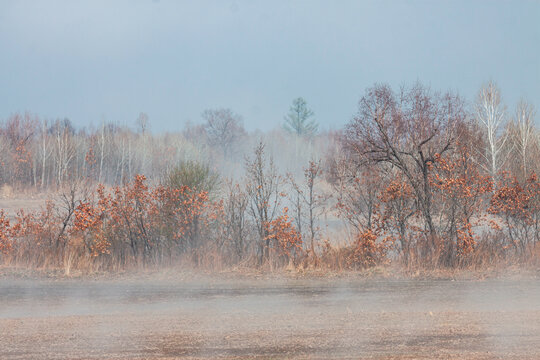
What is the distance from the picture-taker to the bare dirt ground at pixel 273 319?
7785mm

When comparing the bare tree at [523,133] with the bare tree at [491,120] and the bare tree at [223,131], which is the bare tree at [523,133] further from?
the bare tree at [223,131]

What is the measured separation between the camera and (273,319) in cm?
966

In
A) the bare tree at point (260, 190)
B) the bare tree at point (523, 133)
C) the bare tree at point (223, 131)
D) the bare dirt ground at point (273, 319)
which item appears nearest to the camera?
the bare dirt ground at point (273, 319)

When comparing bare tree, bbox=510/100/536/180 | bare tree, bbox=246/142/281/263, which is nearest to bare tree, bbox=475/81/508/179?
bare tree, bbox=510/100/536/180

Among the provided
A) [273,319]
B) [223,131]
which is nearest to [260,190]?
[273,319]

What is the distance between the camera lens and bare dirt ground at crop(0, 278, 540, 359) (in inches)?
307

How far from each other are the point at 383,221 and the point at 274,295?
481cm

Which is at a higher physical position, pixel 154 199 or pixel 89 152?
pixel 89 152

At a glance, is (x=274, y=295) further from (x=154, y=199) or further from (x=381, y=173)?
(x=381, y=173)

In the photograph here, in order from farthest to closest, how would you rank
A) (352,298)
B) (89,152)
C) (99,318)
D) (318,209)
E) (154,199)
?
(89,152) → (318,209) → (154,199) → (352,298) → (99,318)

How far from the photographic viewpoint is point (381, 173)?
18.3m

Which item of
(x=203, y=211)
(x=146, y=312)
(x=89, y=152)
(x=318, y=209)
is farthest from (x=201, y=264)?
(x=89, y=152)

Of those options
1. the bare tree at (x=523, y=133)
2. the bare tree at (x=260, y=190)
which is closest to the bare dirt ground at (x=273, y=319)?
the bare tree at (x=260, y=190)

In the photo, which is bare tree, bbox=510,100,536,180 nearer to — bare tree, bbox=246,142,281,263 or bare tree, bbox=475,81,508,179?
bare tree, bbox=475,81,508,179
